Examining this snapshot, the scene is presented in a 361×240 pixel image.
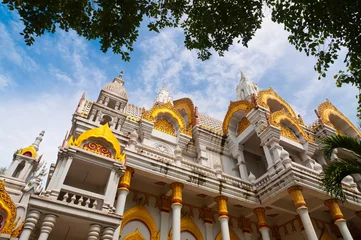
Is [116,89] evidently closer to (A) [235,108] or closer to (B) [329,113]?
(A) [235,108]

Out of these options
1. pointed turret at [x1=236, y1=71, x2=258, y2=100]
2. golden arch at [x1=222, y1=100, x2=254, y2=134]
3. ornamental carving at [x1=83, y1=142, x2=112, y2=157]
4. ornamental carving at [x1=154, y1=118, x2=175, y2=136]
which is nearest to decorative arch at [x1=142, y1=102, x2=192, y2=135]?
ornamental carving at [x1=154, y1=118, x2=175, y2=136]

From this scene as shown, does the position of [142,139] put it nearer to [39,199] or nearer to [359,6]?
[39,199]

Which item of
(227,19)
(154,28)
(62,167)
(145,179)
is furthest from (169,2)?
(145,179)

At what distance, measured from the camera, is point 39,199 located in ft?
25.0

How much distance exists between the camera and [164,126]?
16875 mm

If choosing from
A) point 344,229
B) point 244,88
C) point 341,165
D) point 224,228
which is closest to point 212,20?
point 341,165

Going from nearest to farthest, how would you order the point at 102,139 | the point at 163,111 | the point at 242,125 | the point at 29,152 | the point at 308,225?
the point at 102,139, the point at 308,225, the point at 29,152, the point at 163,111, the point at 242,125

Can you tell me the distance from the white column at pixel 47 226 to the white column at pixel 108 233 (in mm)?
1452

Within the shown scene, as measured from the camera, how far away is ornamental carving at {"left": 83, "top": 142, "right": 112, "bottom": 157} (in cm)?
969

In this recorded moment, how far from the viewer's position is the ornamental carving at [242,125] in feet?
56.9

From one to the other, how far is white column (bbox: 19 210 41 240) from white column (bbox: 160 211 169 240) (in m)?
5.68

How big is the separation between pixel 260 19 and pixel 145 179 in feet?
26.6

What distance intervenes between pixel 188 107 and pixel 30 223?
13545 mm

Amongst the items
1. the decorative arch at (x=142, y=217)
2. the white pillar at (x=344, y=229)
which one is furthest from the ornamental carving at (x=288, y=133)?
the decorative arch at (x=142, y=217)
